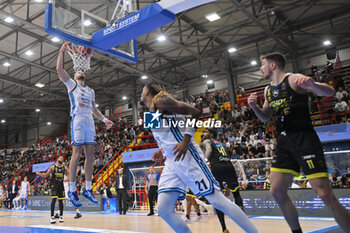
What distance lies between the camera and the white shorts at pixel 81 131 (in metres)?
4.31

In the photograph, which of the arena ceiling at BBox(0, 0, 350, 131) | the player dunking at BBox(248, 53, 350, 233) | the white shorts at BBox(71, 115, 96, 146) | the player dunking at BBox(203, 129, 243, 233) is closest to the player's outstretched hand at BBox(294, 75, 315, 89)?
the player dunking at BBox(248, 53, 350, 233)

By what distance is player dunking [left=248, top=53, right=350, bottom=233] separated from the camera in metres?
2.56

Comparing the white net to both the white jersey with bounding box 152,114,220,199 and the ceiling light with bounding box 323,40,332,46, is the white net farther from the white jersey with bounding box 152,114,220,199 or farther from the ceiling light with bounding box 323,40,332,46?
the ceiling light with bounding box 323,40,332,46

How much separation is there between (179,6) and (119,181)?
9.03 metres

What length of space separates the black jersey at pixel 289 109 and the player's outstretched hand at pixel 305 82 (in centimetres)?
24

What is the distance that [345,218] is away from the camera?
2.39 meters

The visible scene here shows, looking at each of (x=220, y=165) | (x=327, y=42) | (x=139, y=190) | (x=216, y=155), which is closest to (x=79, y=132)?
(x=216, y=155)

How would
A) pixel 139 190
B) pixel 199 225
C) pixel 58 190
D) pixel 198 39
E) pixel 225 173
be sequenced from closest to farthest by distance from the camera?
pixel 225 173
pixel 199 225
pixel 58 190
pixel 139 190
pixel 198 39

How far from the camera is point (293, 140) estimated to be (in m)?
2.76

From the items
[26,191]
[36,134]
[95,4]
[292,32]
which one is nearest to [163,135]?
[95,4]

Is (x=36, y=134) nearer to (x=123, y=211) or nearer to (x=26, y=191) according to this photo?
(x=26, y=191)

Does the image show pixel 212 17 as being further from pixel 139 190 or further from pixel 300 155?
pixel 300 155

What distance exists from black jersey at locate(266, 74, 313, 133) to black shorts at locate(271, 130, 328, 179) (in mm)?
72

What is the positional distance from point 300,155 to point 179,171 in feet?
3.84
